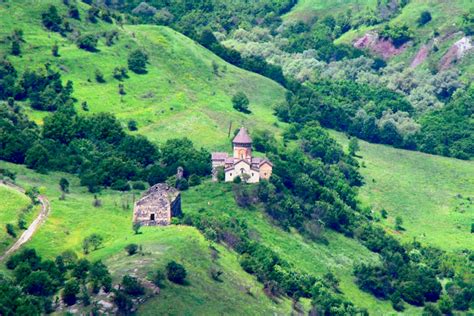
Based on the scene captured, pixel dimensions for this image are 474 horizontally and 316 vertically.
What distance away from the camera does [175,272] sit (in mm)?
146750

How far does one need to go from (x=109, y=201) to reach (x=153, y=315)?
139 ft

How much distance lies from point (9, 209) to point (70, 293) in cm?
2943

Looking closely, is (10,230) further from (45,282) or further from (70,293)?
(70,293)

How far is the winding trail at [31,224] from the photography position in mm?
153650

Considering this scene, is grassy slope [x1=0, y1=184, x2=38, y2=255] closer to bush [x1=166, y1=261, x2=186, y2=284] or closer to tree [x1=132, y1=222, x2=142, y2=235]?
tree [x1=132, y1=222, x2=142, y2=235]

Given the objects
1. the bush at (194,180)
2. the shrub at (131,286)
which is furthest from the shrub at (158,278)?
the bush at (194,180)

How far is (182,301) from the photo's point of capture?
143375mm

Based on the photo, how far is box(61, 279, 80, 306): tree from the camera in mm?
137750

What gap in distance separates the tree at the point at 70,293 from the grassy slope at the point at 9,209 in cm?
1739

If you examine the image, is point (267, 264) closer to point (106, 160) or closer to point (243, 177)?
point (243, 177)

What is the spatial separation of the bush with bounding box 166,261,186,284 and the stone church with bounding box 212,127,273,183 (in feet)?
140

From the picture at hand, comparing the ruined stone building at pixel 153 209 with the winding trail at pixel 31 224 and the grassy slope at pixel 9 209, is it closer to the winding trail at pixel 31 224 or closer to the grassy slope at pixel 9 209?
the winding trail at pixel 31 224

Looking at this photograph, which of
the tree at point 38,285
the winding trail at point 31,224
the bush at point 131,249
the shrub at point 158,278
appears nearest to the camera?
the tree at point 38,285

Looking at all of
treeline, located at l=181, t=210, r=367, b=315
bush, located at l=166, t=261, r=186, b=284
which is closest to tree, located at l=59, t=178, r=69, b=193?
treeline, located at l=181, t=210, r=367, b=315
